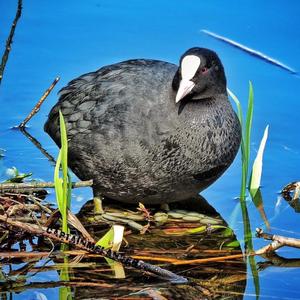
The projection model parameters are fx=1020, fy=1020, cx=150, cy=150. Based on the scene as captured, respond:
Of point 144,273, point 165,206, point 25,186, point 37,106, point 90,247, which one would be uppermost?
point 37,106

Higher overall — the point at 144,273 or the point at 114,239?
the point at 114,239

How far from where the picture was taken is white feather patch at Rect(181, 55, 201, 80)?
4.95 metres

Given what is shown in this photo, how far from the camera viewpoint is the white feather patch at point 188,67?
4945mm

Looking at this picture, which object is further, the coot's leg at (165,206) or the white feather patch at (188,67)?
the coot's leg at (165,206)

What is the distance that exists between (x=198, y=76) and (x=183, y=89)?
12 cm

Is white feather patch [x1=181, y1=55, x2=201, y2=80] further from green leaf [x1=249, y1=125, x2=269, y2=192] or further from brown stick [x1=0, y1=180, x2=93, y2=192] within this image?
brown stick [x1=0, y1=180, x2=93, y2=192]

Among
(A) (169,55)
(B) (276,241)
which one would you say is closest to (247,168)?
(B) (276,241)

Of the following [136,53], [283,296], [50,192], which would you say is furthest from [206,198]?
[136,53]

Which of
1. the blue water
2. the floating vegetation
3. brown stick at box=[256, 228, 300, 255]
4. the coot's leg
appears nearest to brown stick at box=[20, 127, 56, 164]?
the blue water

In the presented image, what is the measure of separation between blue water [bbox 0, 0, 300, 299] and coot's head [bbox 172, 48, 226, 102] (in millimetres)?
652

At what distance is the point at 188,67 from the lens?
495cm

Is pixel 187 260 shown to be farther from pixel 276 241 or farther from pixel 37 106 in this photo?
pixel 37 106

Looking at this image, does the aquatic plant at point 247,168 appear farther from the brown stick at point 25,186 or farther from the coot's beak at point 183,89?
the brown stick at point 25,186

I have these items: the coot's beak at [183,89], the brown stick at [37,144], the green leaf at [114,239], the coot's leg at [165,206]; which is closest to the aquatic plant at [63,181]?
the green leaf at [114,239]
